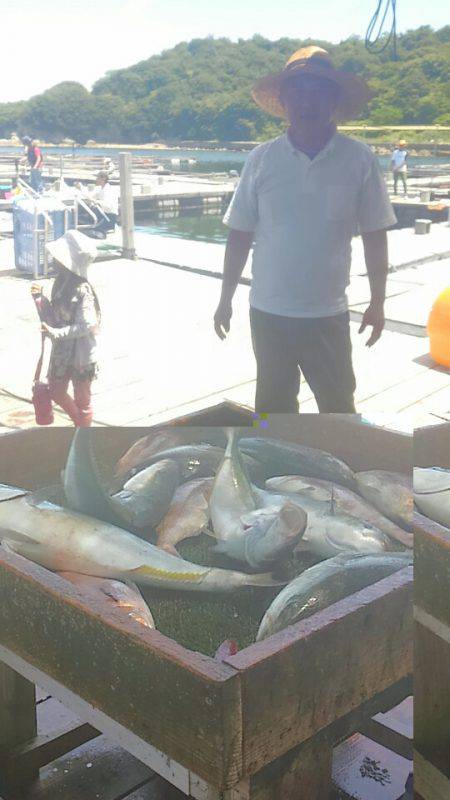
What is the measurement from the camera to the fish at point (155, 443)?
0.84 metres

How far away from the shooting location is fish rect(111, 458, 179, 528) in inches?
32.9

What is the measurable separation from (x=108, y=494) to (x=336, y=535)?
25 cm

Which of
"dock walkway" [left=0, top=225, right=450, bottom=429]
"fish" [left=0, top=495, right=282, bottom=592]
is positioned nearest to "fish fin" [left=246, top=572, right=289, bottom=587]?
"fish" [left=0, top=495, right=282, bottom=592]

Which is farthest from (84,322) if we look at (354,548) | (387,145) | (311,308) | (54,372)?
(354,548)

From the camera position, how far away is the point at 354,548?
781mm

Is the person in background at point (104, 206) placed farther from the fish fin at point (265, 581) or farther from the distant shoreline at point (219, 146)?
the fish fin at point (265, 581)

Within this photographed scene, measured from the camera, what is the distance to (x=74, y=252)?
1297 millimetres

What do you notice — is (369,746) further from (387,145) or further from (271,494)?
(387,145)

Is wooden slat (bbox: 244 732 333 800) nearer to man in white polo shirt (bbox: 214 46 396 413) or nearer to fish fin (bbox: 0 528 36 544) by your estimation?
fish fin (bbox: 0 528 36 544)

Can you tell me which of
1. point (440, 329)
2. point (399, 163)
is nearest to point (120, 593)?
point (399, 163)

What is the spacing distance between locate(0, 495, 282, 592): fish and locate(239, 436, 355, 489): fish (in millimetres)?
122

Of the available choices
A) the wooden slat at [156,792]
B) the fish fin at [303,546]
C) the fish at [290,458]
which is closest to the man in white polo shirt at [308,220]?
the fish at [290,458]

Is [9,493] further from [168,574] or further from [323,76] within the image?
[323,76]

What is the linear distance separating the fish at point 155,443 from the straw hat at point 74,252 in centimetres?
51
